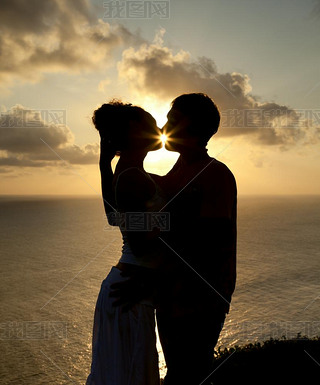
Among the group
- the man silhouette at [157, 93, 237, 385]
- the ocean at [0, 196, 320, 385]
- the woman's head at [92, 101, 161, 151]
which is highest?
the woman's head at [92, 101, 161, 151]

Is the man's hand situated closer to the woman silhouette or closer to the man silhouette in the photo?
the woman silhouette

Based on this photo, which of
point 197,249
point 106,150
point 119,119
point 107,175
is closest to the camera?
point 197,249

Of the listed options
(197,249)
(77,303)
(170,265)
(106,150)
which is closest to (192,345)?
(170,265)

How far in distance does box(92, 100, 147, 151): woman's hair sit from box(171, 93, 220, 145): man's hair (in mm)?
365

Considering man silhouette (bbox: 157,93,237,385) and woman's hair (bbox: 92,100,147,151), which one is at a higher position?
woman's hair (bbox: 92,100,147,151)

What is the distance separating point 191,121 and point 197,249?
3.64ft

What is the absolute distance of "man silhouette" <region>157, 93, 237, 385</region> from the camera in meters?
3.07

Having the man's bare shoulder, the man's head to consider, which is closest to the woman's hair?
the man's head

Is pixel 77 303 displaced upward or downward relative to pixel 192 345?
downward

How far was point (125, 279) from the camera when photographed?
312 cm

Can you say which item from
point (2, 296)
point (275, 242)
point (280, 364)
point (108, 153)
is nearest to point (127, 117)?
point (108, 153)

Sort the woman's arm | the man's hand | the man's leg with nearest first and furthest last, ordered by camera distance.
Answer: the man's leg
the man's hand
the woman's arm

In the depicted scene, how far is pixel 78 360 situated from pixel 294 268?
46098 mm

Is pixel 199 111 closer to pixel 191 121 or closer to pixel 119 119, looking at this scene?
pixel 191 121
